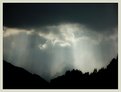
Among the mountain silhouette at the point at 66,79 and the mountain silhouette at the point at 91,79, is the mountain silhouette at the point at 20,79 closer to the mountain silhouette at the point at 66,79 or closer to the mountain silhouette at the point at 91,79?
the mountain silhouette at the point at 66,79

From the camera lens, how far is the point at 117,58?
13.6 feet

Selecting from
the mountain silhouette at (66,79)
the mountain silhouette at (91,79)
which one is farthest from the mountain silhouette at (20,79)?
the mountain silhouette at (91,79)

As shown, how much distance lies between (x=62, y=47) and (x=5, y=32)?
2.63ft

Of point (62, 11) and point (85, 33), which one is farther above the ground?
point (62, 11)

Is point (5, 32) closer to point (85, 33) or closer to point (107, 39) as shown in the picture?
point (85, 33)

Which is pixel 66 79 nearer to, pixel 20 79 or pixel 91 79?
pixel 91 79

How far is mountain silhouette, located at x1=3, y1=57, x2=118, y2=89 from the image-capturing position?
415 cm

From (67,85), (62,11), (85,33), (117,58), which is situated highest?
(62,11)

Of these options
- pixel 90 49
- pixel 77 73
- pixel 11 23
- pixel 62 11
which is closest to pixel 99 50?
pixel 90 49

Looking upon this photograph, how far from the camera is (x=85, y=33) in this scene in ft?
14.0

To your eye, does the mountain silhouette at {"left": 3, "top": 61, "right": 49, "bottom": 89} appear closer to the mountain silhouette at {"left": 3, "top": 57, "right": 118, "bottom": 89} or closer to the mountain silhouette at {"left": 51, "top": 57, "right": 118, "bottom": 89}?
the mountain silhouette at {"left": 3, "top": 57, "right": 118, "bottom": 89}

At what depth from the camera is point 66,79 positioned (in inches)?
165

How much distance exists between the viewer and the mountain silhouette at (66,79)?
4.15m

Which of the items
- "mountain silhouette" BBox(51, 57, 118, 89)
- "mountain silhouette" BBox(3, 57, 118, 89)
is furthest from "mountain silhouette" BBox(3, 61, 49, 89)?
"mountain silhouette" BBox(51, 57, 118, 89)
